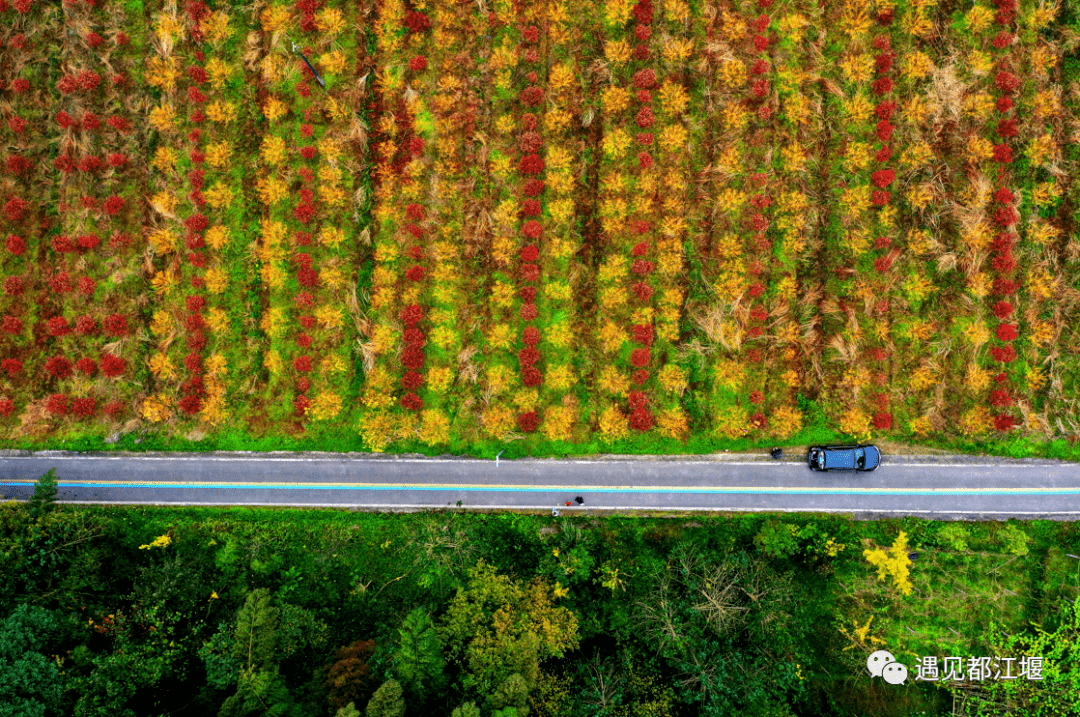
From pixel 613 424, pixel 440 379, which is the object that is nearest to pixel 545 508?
pixel 613 424

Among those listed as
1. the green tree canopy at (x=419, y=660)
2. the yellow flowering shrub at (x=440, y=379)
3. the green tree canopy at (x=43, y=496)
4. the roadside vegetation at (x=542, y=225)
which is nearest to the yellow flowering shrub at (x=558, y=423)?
the roadside vegetation at (x=542, y=225)

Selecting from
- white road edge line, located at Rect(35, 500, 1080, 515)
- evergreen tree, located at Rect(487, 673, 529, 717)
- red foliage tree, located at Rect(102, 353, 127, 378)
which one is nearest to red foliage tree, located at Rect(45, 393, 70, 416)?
red foliage tree, located at Rect(102, 353, 127, 378)

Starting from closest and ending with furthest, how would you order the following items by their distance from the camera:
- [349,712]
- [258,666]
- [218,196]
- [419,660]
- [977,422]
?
[349,712], [419,660], [258,666], [977,422], [218,196]

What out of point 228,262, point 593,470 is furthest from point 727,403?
point 228,262

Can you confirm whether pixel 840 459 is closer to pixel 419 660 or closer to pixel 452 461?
pixel 452 461

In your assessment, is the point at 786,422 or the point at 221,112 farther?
the point at 221,112

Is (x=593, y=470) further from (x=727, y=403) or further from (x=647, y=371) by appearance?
(x=727, y=403)

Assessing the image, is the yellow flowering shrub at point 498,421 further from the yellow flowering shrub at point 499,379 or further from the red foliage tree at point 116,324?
the red foliage tree at point 116,324
